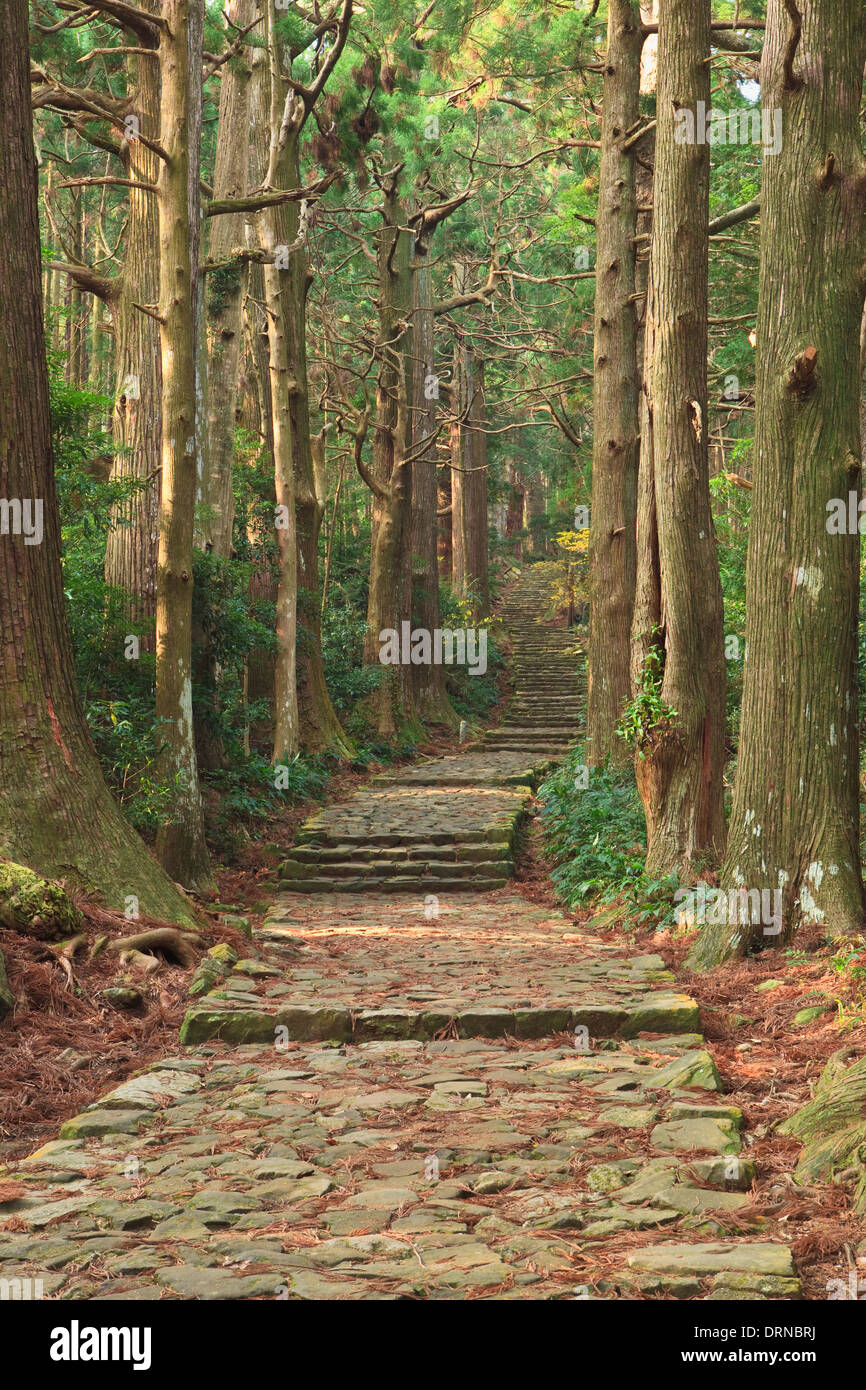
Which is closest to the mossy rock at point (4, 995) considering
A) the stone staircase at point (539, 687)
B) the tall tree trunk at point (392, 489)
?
the stone staircase at point (539, 687)

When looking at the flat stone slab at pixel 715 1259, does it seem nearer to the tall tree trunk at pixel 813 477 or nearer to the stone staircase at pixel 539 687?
the tall tree trunk at pixel 813 477

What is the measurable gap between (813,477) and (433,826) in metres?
7.28

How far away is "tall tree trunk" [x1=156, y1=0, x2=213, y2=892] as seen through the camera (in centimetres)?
927

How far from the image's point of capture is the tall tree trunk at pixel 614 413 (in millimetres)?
13961

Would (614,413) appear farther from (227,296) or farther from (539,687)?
(539,687)

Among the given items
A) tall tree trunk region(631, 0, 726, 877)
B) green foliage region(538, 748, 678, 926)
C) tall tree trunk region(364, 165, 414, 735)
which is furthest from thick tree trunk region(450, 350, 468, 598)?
tall tree trunk region(631, 0, 726, 877)

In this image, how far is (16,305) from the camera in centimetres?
726

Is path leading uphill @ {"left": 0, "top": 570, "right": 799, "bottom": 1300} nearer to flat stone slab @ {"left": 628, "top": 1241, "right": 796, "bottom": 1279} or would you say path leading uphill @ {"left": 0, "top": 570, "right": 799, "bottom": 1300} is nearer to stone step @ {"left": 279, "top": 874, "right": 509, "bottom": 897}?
flat stone slab @ {"left": 628, "top": 1241, "right": 796, "bottom": 1279}

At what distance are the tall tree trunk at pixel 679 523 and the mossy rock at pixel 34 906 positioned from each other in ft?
14.4

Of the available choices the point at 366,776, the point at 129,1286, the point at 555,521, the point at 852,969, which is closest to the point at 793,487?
the point at 852,969

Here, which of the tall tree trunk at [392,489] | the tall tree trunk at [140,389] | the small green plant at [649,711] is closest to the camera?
the small green plant at [649,711]

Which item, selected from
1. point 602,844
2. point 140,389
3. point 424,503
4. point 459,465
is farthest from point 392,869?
point 459,465

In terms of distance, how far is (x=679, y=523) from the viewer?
903cm

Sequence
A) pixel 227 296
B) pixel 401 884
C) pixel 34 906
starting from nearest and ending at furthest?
1. pixel 34 906
2. pixel 401 884
3. pixel 227 296
